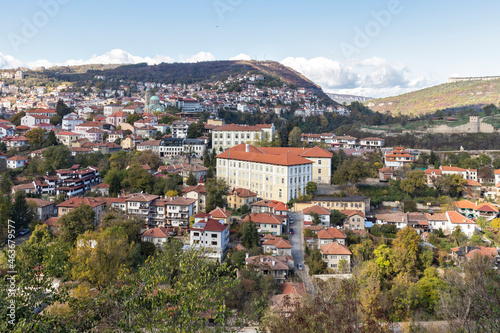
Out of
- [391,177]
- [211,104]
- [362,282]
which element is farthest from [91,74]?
[362,282]

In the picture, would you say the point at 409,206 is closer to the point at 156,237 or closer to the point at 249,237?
the point at 249,237

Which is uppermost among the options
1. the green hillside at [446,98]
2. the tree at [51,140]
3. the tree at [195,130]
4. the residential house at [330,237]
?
the green hillside at [446,98]

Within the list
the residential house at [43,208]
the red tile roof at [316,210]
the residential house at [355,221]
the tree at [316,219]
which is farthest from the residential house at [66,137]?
the residential house at [355,221]

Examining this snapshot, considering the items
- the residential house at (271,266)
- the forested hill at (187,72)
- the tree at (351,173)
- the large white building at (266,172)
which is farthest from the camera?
the forested hill at (187,72)

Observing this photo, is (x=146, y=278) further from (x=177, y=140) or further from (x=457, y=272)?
(x=177, y=140)

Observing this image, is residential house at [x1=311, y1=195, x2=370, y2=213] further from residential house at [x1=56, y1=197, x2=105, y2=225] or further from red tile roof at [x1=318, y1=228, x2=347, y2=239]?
residential house at [x1=56, y1=197, x2=105, y2=225]

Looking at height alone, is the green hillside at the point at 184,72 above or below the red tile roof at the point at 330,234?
above

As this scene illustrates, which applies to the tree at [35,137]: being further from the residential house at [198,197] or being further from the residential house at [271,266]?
the residential house at [271,266]
